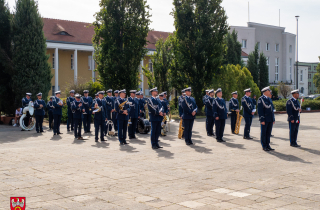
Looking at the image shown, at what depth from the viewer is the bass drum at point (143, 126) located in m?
16.4

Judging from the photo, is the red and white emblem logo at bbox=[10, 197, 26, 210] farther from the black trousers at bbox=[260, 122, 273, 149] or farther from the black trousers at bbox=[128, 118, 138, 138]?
the black trousers at bbox=[128, 118, 138, 138]

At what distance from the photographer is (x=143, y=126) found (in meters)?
16.5

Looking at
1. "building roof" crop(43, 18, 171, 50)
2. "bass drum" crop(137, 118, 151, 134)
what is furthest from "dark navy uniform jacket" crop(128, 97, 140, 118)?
"building roof" crop(43, 18, 171, 50)

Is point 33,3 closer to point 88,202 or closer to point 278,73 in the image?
point 88,202

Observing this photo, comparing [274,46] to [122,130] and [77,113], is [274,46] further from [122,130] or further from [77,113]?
[122,130]

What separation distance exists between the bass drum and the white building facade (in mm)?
47767

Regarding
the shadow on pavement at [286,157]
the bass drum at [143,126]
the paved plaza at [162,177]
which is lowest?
the shadow on pavement at [286,157]

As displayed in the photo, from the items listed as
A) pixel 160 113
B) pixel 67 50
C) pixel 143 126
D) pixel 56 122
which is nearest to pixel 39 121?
pixel 56 122

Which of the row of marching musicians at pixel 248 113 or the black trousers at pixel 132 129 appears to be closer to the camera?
the row of marching musicians at pixel 248 113

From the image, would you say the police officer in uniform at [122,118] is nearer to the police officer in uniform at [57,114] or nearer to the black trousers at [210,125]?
the black trousers at [210,125]

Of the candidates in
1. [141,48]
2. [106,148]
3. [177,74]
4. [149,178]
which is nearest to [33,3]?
[141,48]

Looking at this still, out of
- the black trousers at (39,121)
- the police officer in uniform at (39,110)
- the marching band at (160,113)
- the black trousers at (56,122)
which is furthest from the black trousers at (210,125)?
the black trousers at (39,121)

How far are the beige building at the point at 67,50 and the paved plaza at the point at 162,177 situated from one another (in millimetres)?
29356

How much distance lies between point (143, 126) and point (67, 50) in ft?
95.9
